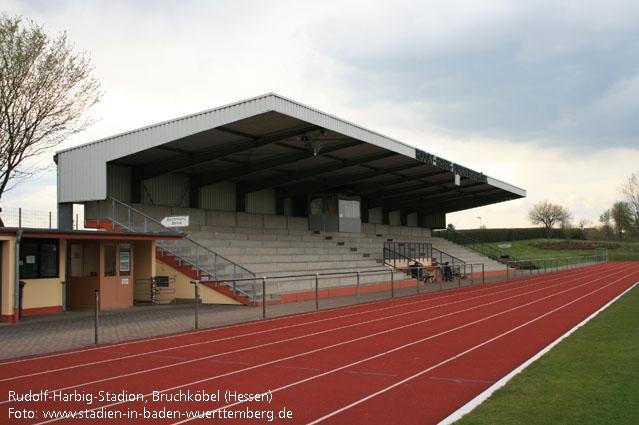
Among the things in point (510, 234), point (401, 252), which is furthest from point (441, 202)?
point (510, 234)

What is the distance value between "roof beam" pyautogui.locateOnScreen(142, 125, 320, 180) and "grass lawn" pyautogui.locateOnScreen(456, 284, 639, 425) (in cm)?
1439

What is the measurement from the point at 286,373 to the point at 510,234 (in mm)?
90882

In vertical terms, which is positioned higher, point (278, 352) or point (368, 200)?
point (368, 200)

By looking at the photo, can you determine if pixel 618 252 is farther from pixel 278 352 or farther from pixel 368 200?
pixel 278 352

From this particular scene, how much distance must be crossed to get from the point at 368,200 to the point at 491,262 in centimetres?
1113

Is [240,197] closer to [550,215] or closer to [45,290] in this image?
[45,290]

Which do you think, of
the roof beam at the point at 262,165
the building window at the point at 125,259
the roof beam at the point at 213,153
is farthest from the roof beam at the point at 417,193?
the building window at the point at 125,259

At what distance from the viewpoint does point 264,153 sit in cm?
2595

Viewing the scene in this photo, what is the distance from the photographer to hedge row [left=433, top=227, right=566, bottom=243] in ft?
299

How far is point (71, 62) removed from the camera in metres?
25.0

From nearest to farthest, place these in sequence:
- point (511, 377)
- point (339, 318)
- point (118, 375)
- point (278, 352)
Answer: point (511, 377), point (118, 375), point (278, 352), point (339, 318)

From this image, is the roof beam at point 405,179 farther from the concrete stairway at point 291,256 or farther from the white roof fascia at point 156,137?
the white roof fascia at point 156,137

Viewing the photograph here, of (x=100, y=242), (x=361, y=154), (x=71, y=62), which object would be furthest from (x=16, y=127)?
(x=361, y=154)

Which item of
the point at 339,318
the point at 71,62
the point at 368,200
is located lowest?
the point at 339,318
